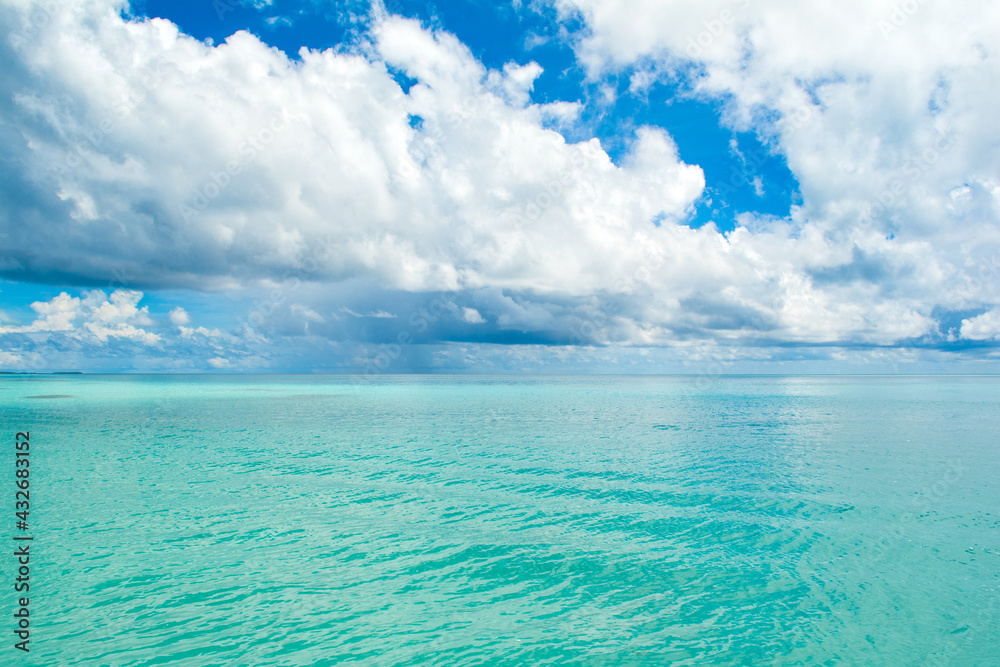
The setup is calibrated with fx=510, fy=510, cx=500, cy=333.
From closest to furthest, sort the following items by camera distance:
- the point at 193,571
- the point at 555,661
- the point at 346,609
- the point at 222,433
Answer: the point at 555,661, the point at 346,609, the point at 193,571, the point at 222,433

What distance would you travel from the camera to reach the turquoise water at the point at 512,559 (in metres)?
12.4

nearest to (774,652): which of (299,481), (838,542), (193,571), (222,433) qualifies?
(838,542)

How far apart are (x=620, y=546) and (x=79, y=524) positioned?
21.8m

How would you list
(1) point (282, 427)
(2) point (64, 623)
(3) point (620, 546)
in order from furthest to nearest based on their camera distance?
(1) point (282, 427), (3) point (620, 546), (2) point (64, 623)

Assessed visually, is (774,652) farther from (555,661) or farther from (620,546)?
(620,546)

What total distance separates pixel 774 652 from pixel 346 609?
35.8ft

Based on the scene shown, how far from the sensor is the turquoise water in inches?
488

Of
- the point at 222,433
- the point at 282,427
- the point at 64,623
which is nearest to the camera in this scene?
the point at 64,623

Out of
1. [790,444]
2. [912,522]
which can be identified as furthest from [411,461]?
[790,444]

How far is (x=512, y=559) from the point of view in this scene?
56.9 feet

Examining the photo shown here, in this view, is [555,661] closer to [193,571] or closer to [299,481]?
[193,571]

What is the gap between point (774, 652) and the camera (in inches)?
478

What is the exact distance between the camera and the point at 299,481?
2898 cm

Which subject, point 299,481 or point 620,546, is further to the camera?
point 299,481
